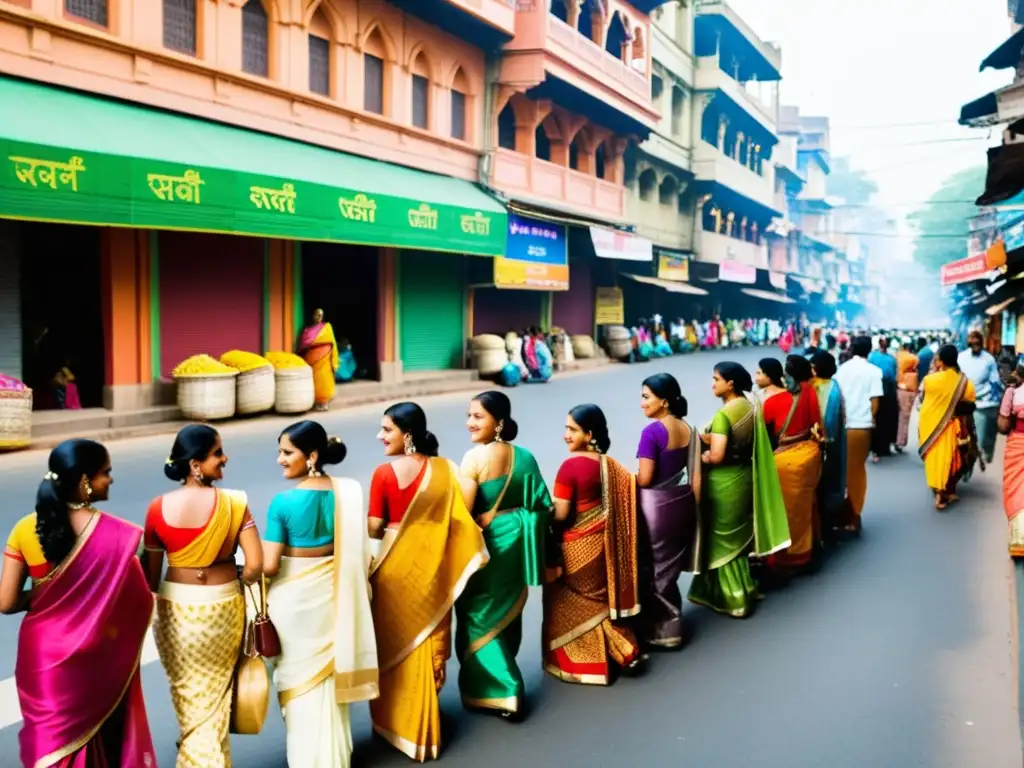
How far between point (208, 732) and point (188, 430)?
39.9 inches

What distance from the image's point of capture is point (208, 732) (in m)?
3.19

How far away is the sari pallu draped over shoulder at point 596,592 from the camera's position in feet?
14.1

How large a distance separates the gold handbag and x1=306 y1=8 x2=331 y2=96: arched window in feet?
43.0

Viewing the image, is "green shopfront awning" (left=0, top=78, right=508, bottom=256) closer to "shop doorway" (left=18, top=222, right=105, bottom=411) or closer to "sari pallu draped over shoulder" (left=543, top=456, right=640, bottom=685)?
"shop doorway" (left=18, top=222, right=105, bottom=411)

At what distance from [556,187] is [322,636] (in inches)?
773

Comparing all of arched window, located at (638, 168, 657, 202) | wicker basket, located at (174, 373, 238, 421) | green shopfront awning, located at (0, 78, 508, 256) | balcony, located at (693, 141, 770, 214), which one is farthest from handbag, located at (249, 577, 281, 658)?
balcony, located at (693, 141, 770, 214)

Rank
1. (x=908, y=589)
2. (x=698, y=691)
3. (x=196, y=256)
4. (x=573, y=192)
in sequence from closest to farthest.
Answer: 1. (x=698, y=691)
2. (x=908, y=589)
3. (x=196, y=256)
4. (x=573, y=192)

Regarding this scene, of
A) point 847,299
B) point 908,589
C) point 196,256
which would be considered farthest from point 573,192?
point 847,299

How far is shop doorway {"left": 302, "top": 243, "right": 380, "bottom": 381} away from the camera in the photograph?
55.7ft

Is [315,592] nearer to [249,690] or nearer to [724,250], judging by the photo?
[249,690]

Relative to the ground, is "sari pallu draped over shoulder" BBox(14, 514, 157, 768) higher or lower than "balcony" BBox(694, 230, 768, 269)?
lower

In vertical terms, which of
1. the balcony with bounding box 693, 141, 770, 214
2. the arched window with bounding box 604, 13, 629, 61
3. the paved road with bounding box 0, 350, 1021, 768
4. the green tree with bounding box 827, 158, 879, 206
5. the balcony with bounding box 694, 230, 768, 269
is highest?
the green tree with bounding box 827, 158, 879, 206

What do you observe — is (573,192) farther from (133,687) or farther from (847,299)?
(847,299)

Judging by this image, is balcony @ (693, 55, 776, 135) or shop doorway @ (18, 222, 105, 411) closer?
shop doorway @ (18, 222, 105, 411)
